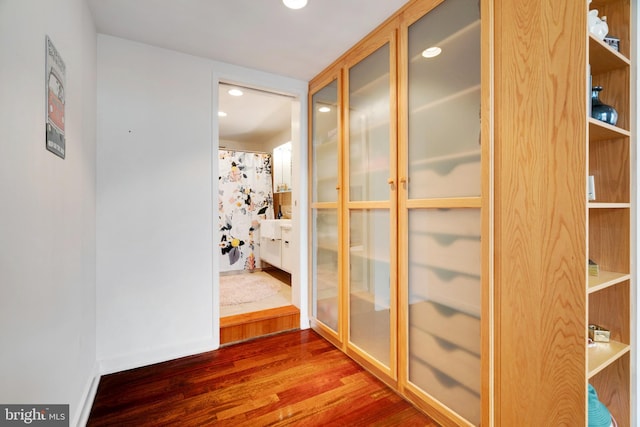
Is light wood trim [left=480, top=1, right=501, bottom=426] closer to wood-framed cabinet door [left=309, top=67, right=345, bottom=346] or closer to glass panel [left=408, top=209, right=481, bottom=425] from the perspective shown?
glass panel [left=408, top=209, right=481, bottom=425]

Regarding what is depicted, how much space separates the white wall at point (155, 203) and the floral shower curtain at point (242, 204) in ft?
7.11

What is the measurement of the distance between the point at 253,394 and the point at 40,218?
4.75 ft

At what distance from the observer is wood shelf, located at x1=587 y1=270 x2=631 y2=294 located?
111cm

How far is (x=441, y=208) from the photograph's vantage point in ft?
5.12

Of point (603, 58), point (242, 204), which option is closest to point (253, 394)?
point (603, 58)

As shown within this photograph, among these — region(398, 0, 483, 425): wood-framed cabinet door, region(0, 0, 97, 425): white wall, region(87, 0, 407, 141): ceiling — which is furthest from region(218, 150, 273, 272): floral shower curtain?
region(398, 0, 483, 425): wood-framed cabinet door

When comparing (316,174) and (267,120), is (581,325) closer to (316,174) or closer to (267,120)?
(316,174)

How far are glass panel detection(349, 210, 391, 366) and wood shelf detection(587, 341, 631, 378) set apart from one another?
38.7 inches

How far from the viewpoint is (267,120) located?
4094 mm

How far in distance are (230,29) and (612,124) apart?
6.99 ft

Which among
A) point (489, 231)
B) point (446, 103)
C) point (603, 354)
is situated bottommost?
point (603, 354)

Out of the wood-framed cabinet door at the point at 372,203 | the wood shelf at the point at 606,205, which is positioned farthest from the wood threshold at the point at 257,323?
the wood shelf at the point at 606,205

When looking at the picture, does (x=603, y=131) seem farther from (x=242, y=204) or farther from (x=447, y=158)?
(x=242, y=204)

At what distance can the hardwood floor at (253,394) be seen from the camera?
5.21ft
